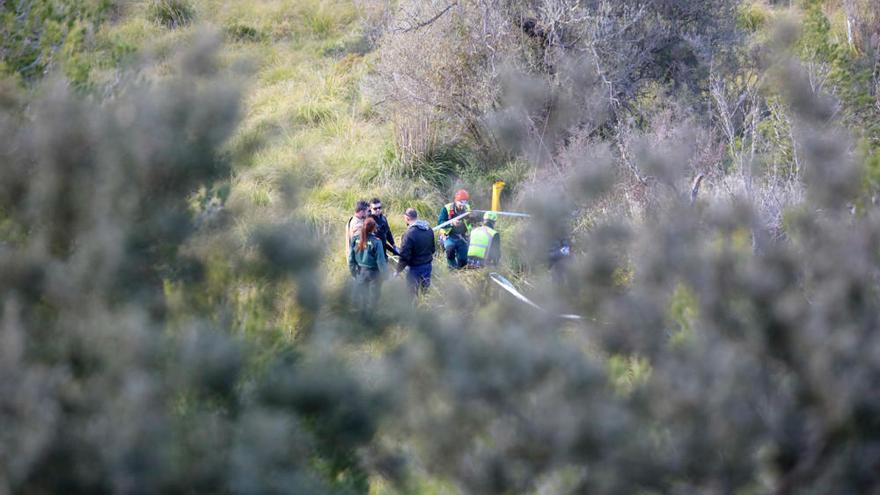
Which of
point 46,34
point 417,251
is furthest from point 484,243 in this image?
point 46,34

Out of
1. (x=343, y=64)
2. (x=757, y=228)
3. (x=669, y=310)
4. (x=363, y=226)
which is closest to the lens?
(x=669, y=310)

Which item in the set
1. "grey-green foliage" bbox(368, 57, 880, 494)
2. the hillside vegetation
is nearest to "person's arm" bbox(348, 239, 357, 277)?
the hillside vegetation

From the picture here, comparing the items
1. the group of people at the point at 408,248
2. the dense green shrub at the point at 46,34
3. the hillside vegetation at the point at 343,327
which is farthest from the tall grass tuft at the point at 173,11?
the hillside vegetation at the point at 343,327

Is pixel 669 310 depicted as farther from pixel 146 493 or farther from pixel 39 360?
pixel 39 360

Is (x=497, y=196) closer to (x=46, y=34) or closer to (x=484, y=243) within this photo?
(x=484, y=243)

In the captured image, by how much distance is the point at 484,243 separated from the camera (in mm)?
9438

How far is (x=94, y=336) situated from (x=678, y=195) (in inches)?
118

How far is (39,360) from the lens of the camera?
13.4 ft

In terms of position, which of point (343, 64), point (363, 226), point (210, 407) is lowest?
point (343, 64)

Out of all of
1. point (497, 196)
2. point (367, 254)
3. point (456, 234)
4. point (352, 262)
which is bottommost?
point (456, 234)

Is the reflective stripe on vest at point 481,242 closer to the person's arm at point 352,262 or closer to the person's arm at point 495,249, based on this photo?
the person's arm at point 495,249

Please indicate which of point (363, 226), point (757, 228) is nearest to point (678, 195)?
point (757, 228)

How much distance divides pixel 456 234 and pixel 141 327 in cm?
632

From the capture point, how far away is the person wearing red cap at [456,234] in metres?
9.96
